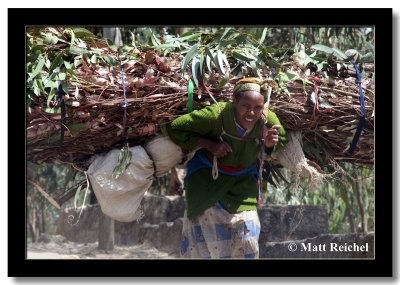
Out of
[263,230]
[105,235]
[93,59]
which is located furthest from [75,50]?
[105,235]

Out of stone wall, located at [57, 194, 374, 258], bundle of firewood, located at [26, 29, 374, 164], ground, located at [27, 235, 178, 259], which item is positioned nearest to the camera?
bundle of firewood, located at [26, 29, 374, 164]

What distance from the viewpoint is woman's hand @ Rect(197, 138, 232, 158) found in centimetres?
395

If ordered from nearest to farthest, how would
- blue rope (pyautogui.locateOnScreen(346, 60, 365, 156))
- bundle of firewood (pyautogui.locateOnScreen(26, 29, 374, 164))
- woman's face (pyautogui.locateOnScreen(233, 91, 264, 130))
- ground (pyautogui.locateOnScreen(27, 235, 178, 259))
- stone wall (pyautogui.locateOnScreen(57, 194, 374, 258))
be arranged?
woman's face (pyautogui.locateOnScreen(233, 91, 264, 130)), bundle of firewood (pyautogui.locateOnScreen(26, 29, 374, 164)), blue rope (pyautogui.locateOnScreen(346, 60, 365, 156)), stone wall (pyautogui.locateOnScreen(57, 194, 374, 258)), ground (pyautogui.locateOnScreen(27, 235, 178, 259))

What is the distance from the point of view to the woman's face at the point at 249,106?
3.88 metres

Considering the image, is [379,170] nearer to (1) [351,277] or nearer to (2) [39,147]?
(1) [351,277]

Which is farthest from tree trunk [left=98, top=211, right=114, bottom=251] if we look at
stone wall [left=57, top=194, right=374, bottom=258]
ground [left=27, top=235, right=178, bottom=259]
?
stone wall [left=57, top=194, right=374, bottom=258]

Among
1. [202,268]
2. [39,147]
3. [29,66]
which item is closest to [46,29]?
[29,66]

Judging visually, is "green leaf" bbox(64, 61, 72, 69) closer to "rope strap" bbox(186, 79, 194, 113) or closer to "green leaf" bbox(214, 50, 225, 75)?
"rope strap" bbox(186, 79, 194, 113)

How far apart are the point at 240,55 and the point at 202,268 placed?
3.20 ft

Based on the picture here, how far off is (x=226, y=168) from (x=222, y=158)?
2.6 inches

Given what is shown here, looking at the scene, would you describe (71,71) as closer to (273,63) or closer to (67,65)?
(67,65)

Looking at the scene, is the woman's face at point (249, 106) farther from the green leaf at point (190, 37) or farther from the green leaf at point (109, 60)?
the green leaf at point (109, 60)

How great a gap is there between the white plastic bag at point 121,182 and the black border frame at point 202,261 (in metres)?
0.30

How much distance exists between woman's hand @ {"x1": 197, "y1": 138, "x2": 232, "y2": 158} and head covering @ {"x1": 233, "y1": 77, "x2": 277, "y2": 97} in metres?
0.23
